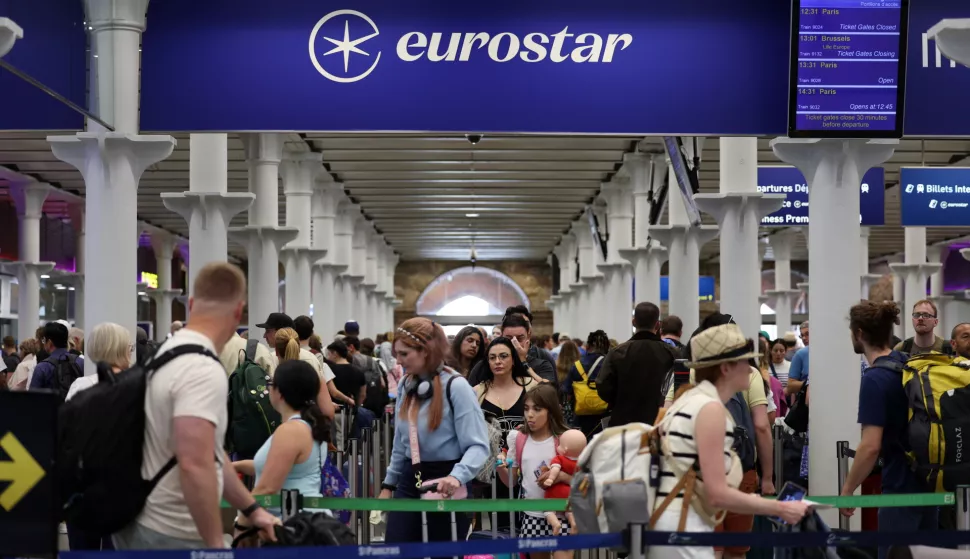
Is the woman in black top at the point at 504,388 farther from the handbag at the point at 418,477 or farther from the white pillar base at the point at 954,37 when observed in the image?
the white pillar base at the point at 954,37

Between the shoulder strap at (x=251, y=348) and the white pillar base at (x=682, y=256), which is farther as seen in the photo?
the white pillar base at (x=682, y=256)

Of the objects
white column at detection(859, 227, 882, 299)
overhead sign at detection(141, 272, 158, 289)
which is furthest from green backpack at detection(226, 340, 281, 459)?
overhead sign at detection(141, 272, 158, 289)

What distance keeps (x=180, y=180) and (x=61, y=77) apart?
24.4 metres

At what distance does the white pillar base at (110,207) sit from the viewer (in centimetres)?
941

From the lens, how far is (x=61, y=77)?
829 centimetres

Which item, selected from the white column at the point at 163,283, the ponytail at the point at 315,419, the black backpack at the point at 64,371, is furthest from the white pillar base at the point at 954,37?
the white column at the point at 163,283

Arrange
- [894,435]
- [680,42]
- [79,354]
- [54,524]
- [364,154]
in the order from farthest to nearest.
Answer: [364,154]
[79,354]
[680,42]
[894,435]
[54,524]

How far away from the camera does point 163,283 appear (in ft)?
139

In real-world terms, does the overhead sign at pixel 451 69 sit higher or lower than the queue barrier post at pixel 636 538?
higher

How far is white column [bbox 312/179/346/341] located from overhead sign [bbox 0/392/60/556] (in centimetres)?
2615

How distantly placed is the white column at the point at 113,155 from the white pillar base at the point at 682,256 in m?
12.2

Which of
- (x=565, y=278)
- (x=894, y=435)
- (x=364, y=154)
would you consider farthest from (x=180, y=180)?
(x=894, y=435)

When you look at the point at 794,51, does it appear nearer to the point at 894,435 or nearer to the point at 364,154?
the point at 894,435

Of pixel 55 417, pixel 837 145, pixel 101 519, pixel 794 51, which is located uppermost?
pixel 794 51
